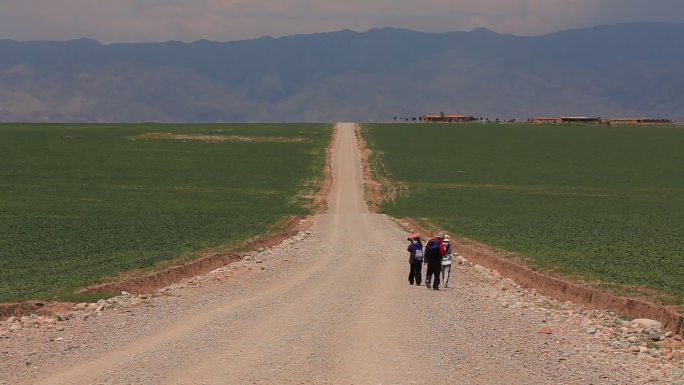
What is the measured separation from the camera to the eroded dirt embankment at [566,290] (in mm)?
25170

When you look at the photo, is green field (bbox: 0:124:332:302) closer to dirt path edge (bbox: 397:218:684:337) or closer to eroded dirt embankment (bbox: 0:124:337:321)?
eroded dirt embankment (bbox: 0:124:337:321)

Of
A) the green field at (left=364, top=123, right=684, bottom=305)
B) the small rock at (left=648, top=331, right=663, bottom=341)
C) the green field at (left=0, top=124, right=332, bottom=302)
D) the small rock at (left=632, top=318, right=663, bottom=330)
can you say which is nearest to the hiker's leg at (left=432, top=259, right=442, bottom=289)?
the green field at (left=364, top=123, right=684, bottom=305)

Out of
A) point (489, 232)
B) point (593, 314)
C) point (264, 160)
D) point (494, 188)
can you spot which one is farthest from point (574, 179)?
point (593, 314)

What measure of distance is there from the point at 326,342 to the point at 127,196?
50.6 metres

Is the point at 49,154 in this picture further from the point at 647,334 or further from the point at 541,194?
the point at 647,334

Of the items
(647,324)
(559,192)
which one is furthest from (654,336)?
(559,192)

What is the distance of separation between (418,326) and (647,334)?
19.7ft

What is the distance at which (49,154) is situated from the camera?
10444cm

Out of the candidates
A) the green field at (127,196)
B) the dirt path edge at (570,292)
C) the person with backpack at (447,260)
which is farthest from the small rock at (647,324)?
the green field at (127,196)

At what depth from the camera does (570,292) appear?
100 ft

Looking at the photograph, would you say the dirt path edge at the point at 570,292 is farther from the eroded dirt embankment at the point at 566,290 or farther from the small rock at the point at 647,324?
the small rock at the point at 647,324

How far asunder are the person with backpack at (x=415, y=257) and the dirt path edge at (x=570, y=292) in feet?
13.5

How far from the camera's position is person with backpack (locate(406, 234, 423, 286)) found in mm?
32281

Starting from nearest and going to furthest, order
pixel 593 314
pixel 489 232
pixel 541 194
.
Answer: pixel 593 314 < pixel 489 232 < pixel 541 194
